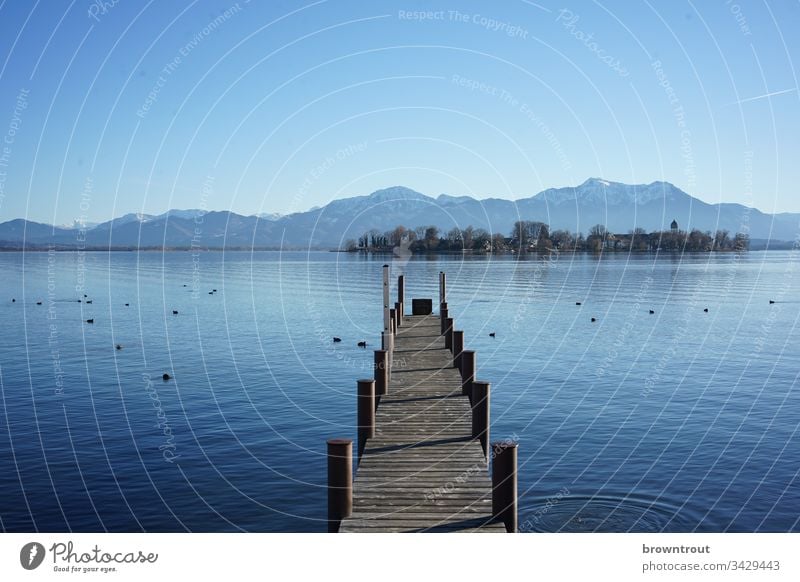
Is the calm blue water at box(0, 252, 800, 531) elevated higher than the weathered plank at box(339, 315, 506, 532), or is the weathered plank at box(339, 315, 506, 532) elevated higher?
the weathered plank at box(339, 315, 506, 532)

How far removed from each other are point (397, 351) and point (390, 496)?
19.8 m

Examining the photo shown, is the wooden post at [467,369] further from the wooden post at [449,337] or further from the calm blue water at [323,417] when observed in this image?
the wooden post at [449,337]

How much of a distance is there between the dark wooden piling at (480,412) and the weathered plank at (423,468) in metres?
0.33

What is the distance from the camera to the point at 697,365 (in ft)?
173

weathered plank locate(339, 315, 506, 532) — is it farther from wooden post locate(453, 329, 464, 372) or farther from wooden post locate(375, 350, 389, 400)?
wooden post locate(453, 329, 464, 372)

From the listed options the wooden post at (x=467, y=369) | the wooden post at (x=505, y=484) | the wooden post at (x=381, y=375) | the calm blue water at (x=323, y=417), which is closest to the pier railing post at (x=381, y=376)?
the wooden post at (x=381, y=375)

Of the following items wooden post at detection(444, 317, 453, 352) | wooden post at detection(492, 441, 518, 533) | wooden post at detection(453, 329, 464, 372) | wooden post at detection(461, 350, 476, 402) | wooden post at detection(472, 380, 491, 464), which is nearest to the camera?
wooden post at detection(492, 441, 518, 533)

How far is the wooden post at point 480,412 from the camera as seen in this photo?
72.3 feet

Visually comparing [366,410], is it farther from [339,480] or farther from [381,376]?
[339,480]

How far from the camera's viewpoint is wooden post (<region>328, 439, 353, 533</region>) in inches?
628

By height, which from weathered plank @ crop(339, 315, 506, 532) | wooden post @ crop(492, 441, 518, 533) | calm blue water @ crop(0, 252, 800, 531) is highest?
wooden post @ crop(492, 441, 518, 533)

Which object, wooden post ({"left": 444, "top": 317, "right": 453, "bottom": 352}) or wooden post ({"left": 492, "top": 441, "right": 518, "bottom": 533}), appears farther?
wooden post ({"left": 444, "top": 317, "right": 453, "bottom": 352})

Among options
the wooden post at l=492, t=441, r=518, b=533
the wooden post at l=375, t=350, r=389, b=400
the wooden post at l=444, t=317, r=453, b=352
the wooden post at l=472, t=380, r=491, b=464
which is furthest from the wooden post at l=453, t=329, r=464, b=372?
the wooden post at l=492, t=441, r=518, b=533

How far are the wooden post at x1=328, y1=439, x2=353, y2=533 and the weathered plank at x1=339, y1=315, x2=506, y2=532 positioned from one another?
0.24m
